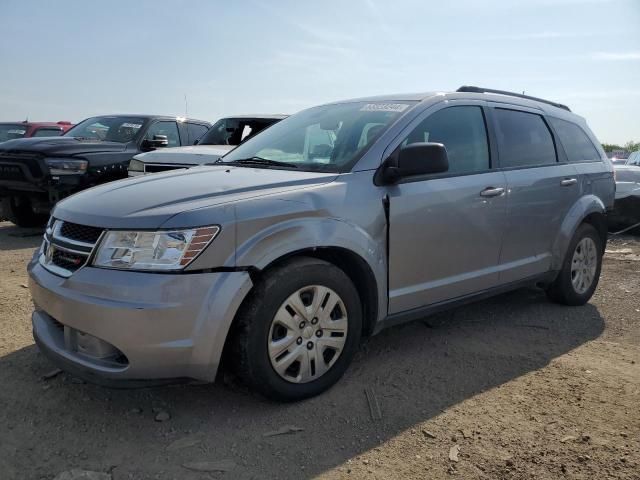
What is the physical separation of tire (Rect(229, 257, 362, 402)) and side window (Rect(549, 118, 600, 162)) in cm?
278

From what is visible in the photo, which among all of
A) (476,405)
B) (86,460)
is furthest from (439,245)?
(86,460)

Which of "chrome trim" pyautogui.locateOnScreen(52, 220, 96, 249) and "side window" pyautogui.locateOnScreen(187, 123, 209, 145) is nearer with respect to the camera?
"chrome trim" pyautogui.locateOnScreen(52, 220, 96, 249)

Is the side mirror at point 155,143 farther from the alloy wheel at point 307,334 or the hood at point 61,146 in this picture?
the alloy wheel at point 307,334

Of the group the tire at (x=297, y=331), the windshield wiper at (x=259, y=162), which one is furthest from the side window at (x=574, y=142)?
the tire at (x=297, y=331)

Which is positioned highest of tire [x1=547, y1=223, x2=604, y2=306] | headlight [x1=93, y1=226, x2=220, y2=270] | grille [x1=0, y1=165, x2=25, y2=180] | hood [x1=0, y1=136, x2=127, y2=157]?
hood [x1=0, y1=136, x2=127, y2=157]

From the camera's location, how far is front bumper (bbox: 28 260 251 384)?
2477 mm

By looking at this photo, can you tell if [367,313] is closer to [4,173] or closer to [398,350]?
[398,350]

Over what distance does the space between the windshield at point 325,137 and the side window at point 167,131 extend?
15.3 feet

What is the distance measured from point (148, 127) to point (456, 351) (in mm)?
6347

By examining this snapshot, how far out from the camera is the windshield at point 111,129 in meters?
8.23

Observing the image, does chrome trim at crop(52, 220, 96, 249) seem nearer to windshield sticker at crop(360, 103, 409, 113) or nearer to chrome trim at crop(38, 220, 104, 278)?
chrome trim at crop(38, 220, 104, 278)

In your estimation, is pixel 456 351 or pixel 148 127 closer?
pixel 456 351

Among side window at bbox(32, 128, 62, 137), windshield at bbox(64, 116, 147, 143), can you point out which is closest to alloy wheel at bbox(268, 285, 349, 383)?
windshield at bbox(64, 116, 147, 143)

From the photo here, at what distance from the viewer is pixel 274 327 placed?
282cm
